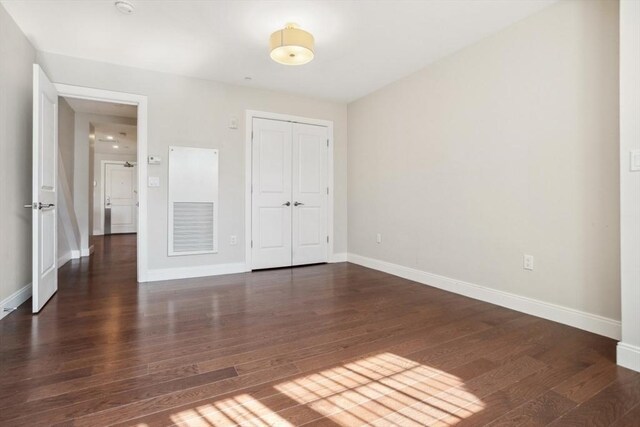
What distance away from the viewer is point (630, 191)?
5.99 ft

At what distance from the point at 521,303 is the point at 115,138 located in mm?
8744

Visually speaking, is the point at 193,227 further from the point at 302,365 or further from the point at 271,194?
the point at 302,365

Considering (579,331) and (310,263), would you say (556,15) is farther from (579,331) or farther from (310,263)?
(310,263)

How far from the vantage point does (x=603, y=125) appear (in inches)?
89.1

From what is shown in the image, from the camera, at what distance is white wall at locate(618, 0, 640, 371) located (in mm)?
1804

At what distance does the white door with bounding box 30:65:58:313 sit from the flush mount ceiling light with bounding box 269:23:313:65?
1.96m

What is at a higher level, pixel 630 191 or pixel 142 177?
pixel 142 177

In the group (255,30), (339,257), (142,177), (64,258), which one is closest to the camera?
(255,30)

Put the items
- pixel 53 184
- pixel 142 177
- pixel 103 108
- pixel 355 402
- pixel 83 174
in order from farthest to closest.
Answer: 1. pixel 83 174
2. pixel 103 108
3. pixel 142 177
4. pixel 53 184
5. pixel 355 402

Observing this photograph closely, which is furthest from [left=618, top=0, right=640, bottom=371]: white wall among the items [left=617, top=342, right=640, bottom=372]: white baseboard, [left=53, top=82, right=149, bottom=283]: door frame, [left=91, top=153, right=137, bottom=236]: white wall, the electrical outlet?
[left=91, top=153, right=137, bottom=236]: white wall

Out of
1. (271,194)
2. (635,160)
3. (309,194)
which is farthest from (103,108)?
(635,160)

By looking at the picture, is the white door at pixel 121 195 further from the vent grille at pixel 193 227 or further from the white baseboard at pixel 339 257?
the white baseboard at pixel 339 257

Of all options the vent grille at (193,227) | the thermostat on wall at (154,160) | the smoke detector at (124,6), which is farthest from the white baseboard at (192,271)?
the smoke detector at (124,6)

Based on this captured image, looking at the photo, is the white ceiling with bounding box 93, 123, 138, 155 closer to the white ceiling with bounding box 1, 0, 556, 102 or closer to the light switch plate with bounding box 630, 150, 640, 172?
the white ceiling with bounding box 1, 0, 556, 102
